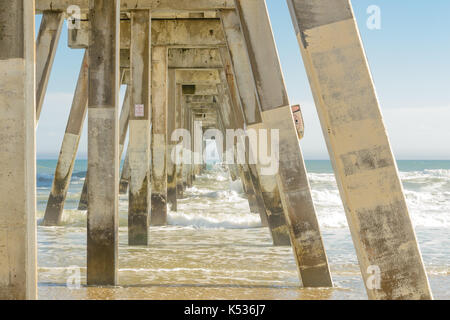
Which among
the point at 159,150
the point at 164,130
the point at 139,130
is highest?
the point at 164,130

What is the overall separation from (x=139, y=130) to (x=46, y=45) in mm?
1788

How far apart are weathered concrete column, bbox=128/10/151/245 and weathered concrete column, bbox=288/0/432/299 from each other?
15.7ft

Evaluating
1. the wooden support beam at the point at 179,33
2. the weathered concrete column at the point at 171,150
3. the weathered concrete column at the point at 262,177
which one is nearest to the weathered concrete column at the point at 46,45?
the wooden support beam at the point at 179,33

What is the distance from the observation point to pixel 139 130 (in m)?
6.67

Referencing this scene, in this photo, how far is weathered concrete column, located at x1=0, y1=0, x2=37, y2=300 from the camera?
87.1 inches

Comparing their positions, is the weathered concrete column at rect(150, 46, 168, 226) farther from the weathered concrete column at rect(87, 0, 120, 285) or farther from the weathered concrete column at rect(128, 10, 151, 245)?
the weathered concrete column at rect(87, 0, 120, 285)

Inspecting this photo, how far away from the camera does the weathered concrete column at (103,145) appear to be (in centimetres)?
398

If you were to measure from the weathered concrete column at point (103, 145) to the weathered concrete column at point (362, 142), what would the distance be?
238cm

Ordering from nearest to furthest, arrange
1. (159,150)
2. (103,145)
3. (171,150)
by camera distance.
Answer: (103,145), (159,150), (171,150)

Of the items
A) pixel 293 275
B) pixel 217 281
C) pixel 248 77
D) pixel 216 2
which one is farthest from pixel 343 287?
pixel 216 2

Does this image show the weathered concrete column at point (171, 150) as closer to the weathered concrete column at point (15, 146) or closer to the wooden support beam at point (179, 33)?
the wooden support beam at point (179, 33)

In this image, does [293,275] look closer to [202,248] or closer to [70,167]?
[202,248]

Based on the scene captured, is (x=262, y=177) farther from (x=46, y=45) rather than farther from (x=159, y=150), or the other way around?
(x=46, y=45)

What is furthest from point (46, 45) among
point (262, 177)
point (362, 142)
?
point (362, 142)
